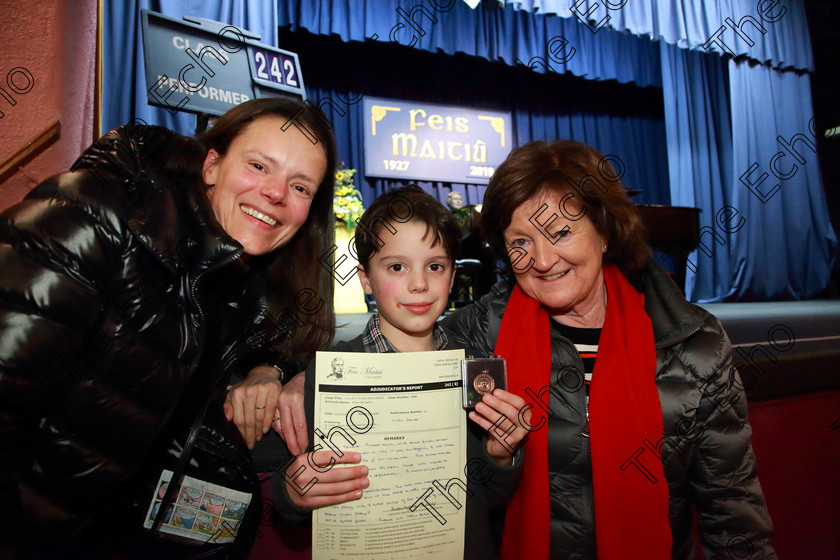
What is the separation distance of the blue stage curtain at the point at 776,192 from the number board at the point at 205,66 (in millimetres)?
6336

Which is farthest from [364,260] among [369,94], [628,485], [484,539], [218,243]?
[369,94]

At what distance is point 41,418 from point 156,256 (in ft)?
1.09

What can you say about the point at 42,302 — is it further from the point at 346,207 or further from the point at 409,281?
the point at 346,207

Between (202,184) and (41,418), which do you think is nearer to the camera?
(41,418)

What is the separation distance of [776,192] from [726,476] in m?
6.94

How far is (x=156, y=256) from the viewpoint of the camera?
32.3 inches

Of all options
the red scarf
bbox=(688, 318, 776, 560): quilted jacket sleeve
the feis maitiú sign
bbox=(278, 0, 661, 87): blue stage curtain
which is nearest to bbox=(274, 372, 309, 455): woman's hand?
the red scarf

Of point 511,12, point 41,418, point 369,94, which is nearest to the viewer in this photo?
point 41,418

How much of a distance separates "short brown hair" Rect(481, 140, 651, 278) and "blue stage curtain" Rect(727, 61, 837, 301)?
6.44 m

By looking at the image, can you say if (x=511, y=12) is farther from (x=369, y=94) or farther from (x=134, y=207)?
(x=134, y=207)

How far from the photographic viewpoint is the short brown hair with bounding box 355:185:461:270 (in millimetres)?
1003

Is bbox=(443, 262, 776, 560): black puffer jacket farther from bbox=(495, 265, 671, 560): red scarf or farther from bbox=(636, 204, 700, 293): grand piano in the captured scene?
bbox=(636, 204, 700, 293): grand piano

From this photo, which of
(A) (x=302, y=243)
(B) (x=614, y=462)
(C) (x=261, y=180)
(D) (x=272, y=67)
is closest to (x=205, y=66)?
(D) (x=272, y=67)

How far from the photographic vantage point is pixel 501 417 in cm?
82
